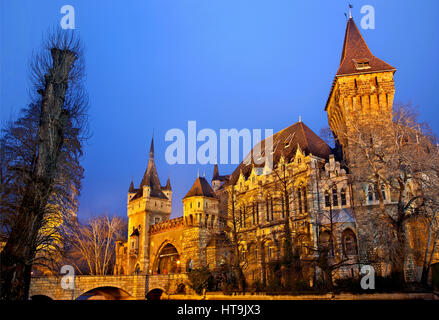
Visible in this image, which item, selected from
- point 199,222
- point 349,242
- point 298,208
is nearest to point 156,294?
point 199,222

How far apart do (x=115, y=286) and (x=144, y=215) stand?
17.4m

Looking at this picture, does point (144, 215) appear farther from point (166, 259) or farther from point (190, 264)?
point (190, 264)

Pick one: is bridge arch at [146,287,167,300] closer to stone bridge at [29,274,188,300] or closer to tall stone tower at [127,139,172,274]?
stone bridge at [29,274,188,300]

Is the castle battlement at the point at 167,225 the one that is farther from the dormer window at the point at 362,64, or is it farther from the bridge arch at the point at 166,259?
the dormer window at the point at 362,64

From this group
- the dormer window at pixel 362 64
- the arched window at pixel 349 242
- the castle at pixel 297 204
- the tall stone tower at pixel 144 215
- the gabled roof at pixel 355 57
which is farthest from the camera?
the tall stone tower at pixel 144 215

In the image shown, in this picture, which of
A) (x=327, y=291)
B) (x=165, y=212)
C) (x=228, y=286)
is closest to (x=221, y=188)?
(x=165, y=212)

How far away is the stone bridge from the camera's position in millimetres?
33750

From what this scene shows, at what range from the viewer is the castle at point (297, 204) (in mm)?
31344

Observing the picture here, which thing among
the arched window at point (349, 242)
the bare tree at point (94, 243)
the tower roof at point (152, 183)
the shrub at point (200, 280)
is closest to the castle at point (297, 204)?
the arched window at point (349, 242)

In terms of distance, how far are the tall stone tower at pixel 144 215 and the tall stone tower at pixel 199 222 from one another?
10.6 m

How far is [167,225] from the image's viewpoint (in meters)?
50.1
